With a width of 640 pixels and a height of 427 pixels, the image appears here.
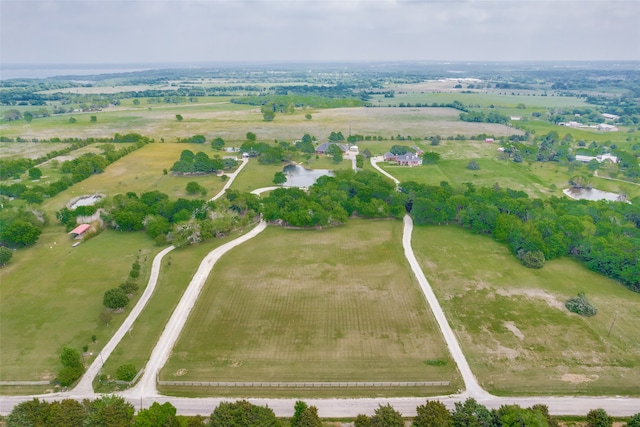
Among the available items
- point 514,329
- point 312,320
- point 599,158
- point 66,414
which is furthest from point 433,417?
point 599,158

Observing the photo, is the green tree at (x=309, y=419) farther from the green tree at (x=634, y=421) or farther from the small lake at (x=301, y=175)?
the small lake at (x=301, y=175)

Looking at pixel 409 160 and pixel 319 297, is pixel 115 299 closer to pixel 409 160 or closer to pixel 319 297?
pixel 319 297

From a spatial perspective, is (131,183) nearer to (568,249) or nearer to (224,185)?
(224,185)

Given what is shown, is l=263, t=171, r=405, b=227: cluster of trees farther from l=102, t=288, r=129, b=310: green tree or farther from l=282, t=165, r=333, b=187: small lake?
l=102, t=288, r=129, b=310: green tree

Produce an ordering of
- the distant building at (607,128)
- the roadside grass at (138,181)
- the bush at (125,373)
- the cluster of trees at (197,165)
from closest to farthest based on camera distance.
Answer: the bush at (125,373) → the roadside grass at (138,181) → the cluster of trees at (197,165) → the distant building at (607,128)

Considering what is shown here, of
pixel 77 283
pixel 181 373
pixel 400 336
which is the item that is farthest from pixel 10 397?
pixel 400 336

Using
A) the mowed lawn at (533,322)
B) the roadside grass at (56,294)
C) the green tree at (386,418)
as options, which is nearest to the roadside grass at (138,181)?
the roadside grass at (56,294)
